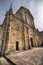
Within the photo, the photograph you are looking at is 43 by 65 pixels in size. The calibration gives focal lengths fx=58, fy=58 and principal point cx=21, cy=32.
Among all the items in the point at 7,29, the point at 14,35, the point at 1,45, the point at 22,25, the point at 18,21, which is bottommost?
the point at 1,45

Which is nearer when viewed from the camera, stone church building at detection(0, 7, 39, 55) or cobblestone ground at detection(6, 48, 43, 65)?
cobblestone ground at detection(6, 48, 43, 65)

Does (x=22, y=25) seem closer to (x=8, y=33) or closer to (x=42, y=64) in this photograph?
(x=8, y=33)

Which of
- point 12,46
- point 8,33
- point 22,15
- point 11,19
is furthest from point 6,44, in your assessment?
point 22,15

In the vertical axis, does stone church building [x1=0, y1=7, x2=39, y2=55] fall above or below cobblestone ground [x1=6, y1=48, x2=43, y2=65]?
above

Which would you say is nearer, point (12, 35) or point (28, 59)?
point (28, 59)

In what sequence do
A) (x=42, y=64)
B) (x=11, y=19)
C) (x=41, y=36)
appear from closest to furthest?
(x=42, y=64)
(x=11, y=19)
(x=41, y=36)

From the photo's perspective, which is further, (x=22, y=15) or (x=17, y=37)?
A: (x=22, y=15)

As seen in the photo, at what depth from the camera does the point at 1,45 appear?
11.9m

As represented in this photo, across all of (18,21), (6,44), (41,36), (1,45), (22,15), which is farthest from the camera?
(41,36)

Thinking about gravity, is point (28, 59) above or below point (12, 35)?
below

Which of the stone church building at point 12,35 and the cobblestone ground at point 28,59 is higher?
the stone church building at point 12,35

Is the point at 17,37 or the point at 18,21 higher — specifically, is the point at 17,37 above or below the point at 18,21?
below

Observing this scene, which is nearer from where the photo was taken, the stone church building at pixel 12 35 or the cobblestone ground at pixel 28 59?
the cobblestone ground at pixel 28 59

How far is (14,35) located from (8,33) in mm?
1528
